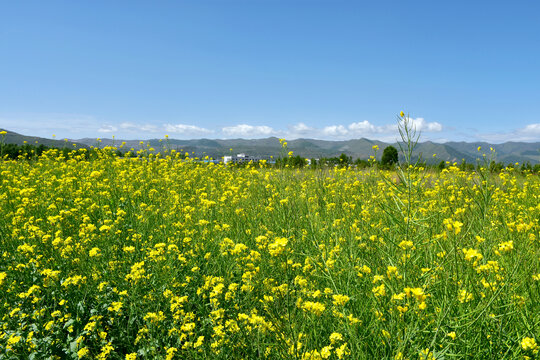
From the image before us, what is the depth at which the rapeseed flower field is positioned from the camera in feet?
5.67

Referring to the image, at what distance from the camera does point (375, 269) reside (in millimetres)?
2422

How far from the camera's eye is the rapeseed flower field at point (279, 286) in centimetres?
A: 173

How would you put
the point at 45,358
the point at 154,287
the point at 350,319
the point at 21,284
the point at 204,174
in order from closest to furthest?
the point at 350,319, the point at 45,358, the point at 154,287, the point at 21,284, the point at 204,174

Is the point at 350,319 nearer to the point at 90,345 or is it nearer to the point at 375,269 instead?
the point at 375,269

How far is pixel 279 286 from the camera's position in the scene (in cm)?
223

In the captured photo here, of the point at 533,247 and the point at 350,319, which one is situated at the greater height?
the point at 533,247

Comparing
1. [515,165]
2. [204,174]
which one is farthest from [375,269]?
[515,165]

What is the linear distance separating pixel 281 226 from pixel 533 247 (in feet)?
7.77

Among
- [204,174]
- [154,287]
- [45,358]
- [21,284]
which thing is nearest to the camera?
[45,358]

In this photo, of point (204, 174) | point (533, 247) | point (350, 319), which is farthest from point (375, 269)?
point (204, 174)

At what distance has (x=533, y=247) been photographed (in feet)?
8.47

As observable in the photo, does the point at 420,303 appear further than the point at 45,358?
No

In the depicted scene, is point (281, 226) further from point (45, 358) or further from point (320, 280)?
point (45, 358)

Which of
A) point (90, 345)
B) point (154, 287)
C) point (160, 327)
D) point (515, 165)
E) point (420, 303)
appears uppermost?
point (515, 165)
